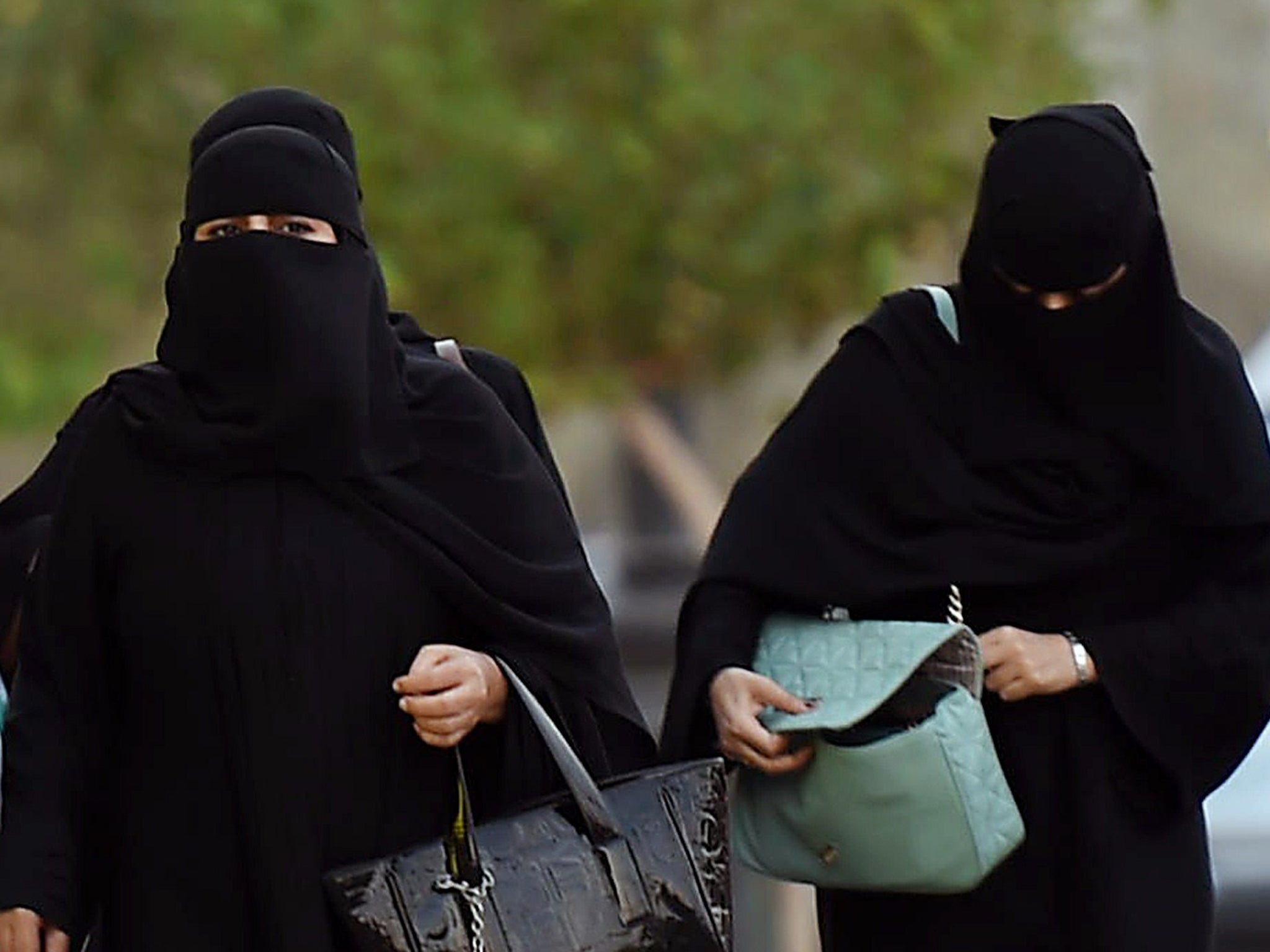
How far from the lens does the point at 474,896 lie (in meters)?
3.96

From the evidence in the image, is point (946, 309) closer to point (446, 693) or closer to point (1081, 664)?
point (1081, 664)

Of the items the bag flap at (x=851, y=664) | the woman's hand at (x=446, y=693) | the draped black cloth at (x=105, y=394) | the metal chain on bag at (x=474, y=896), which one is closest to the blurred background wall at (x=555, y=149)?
the draped black cloth at (x=105, y=394)

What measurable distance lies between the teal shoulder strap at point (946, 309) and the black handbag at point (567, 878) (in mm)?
693

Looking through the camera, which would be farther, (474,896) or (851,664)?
(851,664)

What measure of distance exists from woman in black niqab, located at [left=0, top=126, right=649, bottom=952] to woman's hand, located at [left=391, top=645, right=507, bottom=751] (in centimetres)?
6

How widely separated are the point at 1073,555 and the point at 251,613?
102 centimetres

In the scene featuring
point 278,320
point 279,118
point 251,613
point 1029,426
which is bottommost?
point 251,613

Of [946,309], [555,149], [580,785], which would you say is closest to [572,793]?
[580,785]

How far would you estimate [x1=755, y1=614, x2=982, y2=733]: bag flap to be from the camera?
4.25 meters

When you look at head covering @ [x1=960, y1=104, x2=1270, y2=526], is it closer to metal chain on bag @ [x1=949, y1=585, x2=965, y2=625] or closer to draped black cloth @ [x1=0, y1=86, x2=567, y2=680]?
metal chain on bag @ [x1=949, y1=585, x2=965, y2=625]

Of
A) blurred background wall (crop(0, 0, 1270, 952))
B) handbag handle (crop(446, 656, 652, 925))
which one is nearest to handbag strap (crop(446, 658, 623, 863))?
handbag handle (crop(446, 656, 652, 925))

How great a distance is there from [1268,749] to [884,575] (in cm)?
291

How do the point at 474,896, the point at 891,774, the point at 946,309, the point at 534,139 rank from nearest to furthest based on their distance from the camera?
the point at 474,896 < the point at 891,774 < the point at 946,309 < the point at 534,139

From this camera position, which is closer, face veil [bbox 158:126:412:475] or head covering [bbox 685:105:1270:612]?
face veil [bbox 158:126:412:475]
